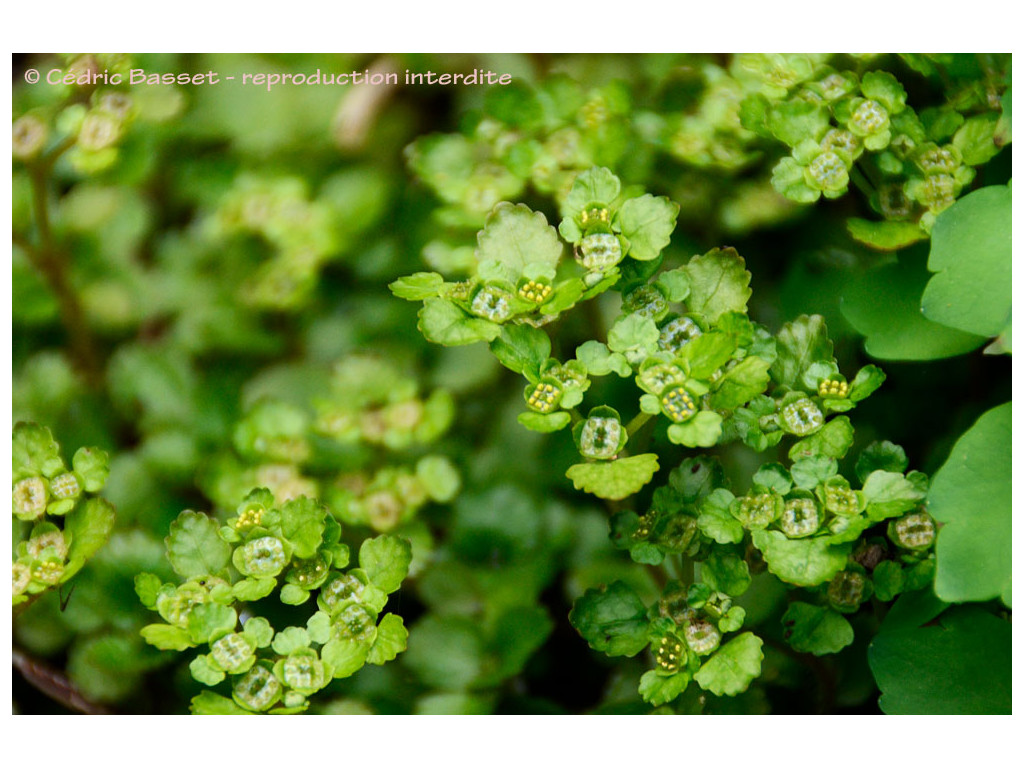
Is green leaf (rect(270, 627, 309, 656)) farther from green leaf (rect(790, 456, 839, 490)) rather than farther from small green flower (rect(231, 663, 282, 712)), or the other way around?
green leaf (rect(790, 456, 839, 490))

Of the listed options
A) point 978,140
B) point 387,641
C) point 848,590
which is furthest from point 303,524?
point 978,140

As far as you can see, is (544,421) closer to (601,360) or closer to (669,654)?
(601,360)

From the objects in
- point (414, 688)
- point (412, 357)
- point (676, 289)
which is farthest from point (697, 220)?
point (414, 688)

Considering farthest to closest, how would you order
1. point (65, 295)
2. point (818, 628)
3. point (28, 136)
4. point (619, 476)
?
point (65, 295) < point (28, 136) < point (818, 628) < point (619, 476)

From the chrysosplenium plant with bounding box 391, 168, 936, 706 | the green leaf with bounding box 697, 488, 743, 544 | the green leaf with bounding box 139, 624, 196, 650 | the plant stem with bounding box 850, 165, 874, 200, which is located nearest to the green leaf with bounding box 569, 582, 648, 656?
the chrysosplenium plant with bounding box 391, 168, 936, 706

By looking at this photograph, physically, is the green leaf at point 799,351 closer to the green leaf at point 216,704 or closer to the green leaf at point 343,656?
the green leaf at point 343,656
